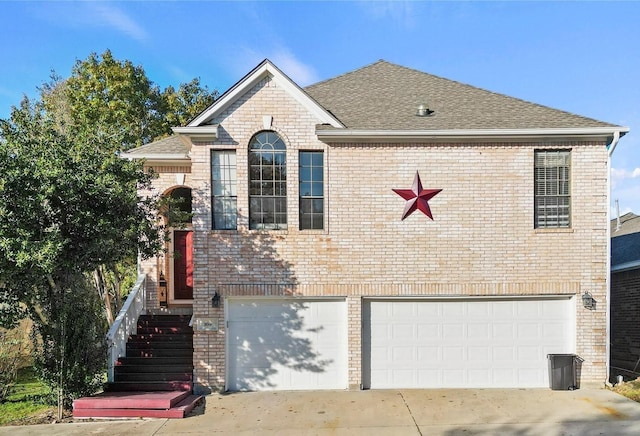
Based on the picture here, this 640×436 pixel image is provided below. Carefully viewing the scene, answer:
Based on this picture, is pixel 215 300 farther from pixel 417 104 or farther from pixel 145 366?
pixel 417 104

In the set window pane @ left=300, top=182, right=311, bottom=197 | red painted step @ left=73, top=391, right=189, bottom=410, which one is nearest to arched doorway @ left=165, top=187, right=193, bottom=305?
red painted step @ left=73, top=391, right=189, bottom=410

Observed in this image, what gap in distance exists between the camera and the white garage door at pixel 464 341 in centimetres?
952

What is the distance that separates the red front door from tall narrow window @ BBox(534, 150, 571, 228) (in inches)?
354

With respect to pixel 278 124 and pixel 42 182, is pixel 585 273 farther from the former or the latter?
pixel 42 182

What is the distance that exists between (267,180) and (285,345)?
12.3 feet

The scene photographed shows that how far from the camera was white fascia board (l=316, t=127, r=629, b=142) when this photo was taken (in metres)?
9.32

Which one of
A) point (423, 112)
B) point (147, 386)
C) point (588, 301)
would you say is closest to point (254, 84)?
point (423, 112)

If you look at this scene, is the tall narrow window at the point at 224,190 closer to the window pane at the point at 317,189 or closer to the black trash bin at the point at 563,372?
the window pane at the point at 317,189

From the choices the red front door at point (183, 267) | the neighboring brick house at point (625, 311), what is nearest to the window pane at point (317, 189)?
the red front door at point (183, 267)

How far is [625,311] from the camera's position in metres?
12.2

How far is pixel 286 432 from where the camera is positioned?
23.9 feet

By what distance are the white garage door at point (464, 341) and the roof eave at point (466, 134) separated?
373cm

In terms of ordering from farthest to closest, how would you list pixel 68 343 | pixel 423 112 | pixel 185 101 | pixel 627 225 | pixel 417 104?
pixel 185 101
pixel 627 225
pixel 417 104
pixel 423 112
pixel 68 343

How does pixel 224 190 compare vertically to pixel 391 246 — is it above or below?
above
